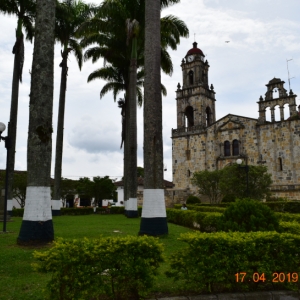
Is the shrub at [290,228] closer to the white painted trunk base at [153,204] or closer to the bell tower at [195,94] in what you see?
the white painted trunk base at [153,204]

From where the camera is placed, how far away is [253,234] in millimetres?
5449

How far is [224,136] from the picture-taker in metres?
38.9

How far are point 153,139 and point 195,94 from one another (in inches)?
1163

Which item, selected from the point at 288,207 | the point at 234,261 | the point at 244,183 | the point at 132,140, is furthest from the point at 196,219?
the point at 244,183

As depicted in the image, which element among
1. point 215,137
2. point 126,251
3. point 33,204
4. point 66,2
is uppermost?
point 66,2

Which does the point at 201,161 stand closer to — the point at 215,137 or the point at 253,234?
the point at 215,137

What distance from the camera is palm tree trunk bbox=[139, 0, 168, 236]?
1062cm

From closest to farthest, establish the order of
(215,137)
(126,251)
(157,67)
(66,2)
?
(126,251) < (157,67) < (66,2) < (215,137)

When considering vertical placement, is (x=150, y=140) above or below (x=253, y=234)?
above

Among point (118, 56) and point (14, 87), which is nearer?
point (14, 87)

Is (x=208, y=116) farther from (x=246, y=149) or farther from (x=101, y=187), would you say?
(x=101, y=187)

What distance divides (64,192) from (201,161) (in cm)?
1656

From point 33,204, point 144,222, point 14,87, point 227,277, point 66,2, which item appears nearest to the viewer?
point 227,277

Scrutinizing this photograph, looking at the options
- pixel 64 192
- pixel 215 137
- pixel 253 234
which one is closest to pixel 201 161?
pixel 215 137
